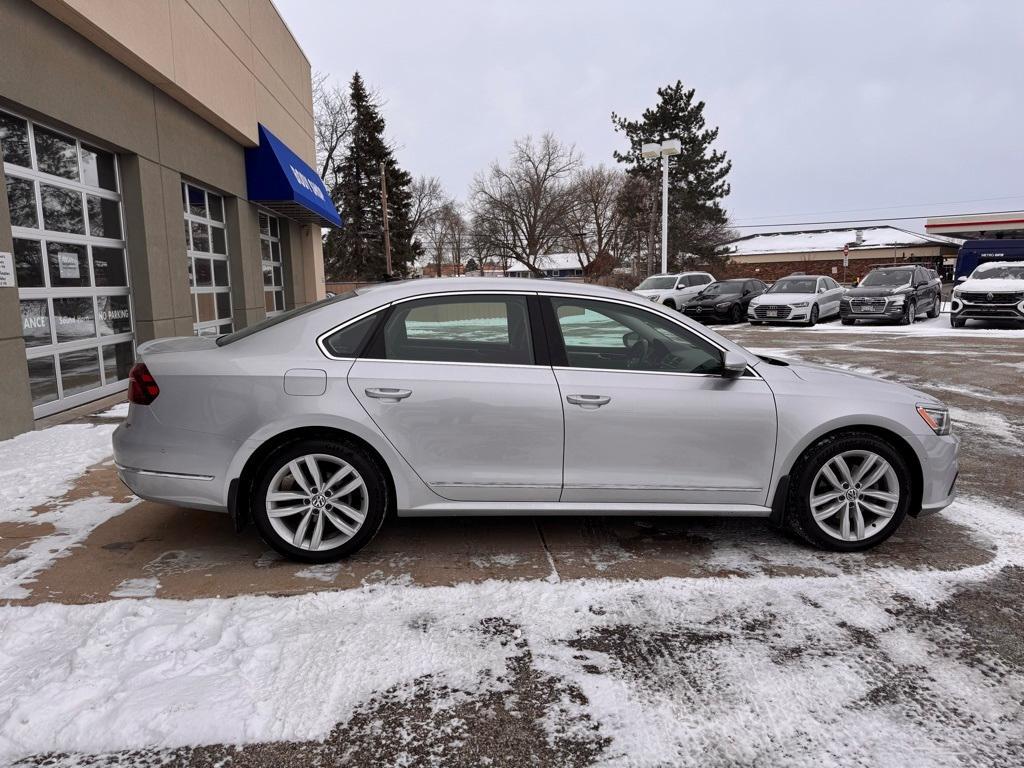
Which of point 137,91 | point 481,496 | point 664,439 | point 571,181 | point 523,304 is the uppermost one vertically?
point 571,181

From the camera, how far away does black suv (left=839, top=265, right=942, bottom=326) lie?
65.8 ft

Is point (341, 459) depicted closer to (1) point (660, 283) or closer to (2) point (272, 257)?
(2) point (272, 257)

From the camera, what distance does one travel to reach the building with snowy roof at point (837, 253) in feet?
178

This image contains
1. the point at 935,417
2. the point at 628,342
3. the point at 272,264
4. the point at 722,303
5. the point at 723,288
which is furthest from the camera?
the point at 723,288

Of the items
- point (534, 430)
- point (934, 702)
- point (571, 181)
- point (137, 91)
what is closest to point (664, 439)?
point (534, 430)

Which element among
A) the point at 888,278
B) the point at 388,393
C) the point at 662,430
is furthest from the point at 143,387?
the point at 888,278

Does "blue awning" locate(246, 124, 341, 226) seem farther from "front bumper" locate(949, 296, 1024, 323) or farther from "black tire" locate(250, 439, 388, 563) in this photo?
"front bumper" locate(949, 296, 1024, 323)

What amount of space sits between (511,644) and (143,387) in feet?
7.76

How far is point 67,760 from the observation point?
7.25 ft

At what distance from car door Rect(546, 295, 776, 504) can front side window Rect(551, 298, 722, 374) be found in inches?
0.5

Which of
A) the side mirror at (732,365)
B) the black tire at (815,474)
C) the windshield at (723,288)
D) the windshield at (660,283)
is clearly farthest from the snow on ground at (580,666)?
the windshield at (660,283)

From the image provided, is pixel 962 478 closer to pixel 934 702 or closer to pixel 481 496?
pixel 934 702

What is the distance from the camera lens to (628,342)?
13.3ft

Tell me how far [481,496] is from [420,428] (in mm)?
507
